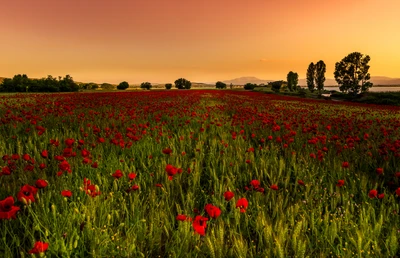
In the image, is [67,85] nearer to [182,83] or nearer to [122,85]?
[122,85]

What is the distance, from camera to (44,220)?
2.07 metres

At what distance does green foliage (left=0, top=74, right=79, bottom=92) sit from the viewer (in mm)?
43656

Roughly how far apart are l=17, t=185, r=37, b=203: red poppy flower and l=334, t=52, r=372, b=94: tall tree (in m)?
70.8

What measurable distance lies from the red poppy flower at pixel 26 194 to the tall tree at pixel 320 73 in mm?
92627

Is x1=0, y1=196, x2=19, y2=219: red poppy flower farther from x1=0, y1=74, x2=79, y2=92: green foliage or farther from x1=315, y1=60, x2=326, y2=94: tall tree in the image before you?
x1=315, y1=60, x2=326, y2=94: tall tree

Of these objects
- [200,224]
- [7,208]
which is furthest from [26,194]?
[200,224]

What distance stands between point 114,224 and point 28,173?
1.62m

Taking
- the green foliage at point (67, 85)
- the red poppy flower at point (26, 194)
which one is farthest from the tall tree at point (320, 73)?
the red poppy flower at point (26, 194)

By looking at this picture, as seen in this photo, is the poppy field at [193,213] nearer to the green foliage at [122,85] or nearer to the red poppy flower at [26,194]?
the red poppy flower at [26,194]

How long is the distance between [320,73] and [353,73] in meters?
22.3

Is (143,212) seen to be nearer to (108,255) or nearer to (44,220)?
(108,255)

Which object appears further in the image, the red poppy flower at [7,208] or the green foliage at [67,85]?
the green foliage at [67,85]

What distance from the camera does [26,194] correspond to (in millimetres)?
2000

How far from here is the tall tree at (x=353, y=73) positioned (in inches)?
2380
